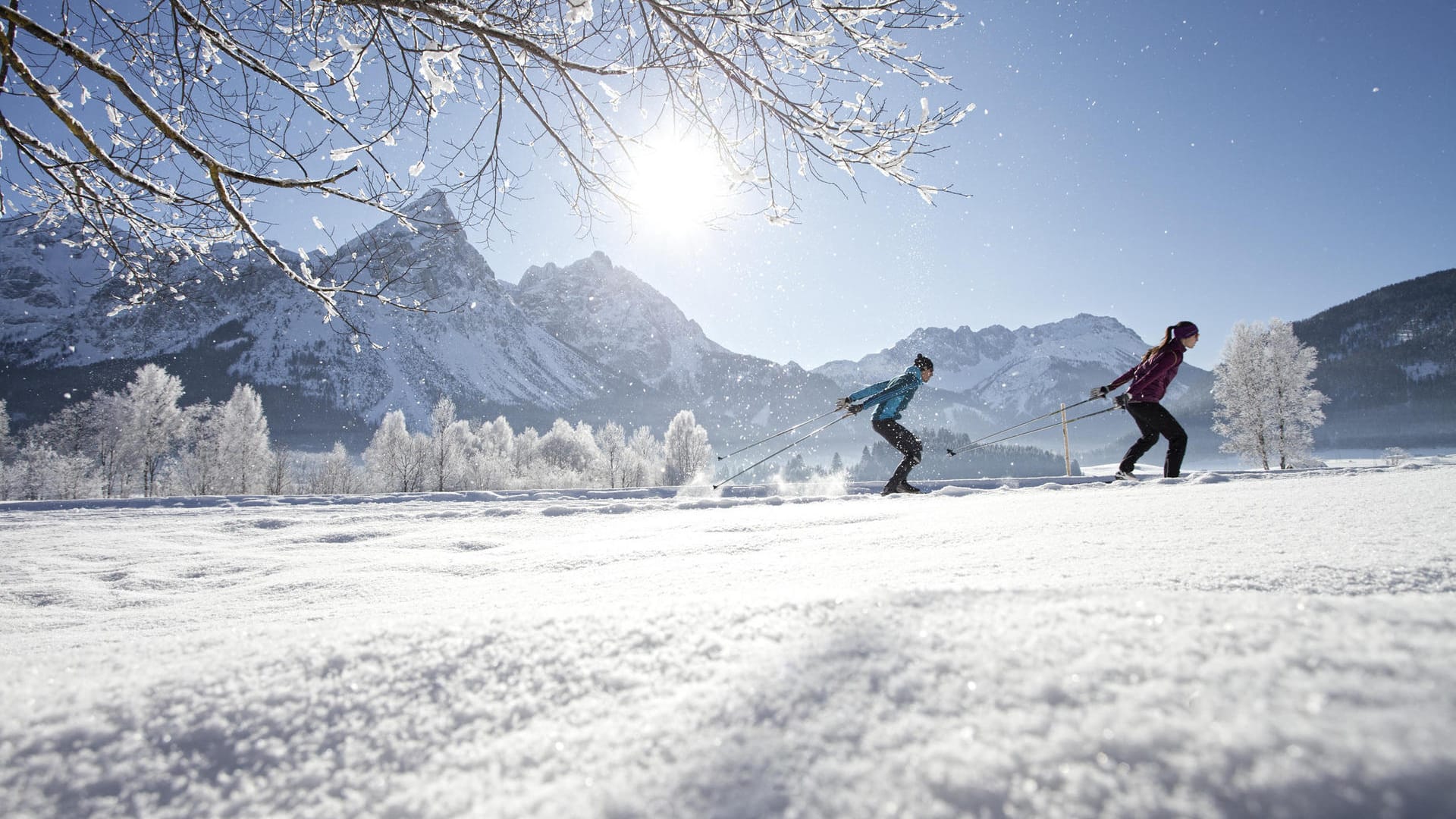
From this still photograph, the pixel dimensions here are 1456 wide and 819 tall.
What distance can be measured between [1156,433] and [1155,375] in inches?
26.8

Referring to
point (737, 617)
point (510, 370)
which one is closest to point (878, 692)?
point (737, 617)

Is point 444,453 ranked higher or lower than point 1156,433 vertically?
higher

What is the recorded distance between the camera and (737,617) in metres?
1.03

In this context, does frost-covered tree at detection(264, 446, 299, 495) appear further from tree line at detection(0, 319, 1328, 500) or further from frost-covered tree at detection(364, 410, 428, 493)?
frost-covered tree at detection(364, 410, 428, 493)

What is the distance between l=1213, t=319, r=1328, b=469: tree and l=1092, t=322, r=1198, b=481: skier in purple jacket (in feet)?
78.4

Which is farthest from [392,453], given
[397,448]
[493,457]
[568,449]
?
[568,449]

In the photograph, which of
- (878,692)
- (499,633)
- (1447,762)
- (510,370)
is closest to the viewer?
(1447,762)

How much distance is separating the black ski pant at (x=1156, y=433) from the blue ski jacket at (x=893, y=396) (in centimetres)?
236

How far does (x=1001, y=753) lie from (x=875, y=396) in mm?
6926

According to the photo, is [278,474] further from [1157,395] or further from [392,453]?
[1157,395]

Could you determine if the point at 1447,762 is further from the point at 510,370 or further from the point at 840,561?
the point at 510,370

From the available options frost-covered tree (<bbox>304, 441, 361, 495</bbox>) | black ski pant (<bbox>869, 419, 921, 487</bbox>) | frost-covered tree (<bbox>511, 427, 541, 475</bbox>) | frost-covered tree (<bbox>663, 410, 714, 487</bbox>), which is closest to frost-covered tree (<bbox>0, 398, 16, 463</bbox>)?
frost-covered tree (<bbox>304, 441, 361, 495</bbox>)

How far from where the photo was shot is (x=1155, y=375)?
6121 millimetres

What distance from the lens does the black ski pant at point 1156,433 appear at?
19.4 ft
